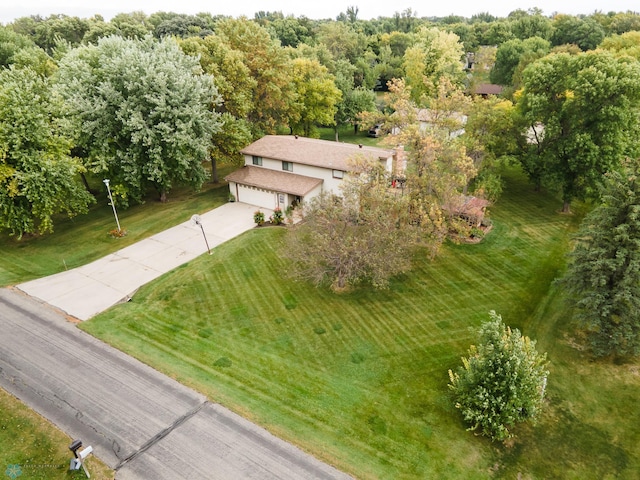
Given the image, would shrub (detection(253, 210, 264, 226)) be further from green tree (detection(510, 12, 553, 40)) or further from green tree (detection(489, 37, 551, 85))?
green tree (detection(510, 12, 553, 40))

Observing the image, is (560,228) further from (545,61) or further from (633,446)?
(633,446)

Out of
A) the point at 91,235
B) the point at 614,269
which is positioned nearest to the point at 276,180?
the point at 91,235

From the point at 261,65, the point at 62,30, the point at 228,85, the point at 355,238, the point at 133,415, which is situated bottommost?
the point at 133,415

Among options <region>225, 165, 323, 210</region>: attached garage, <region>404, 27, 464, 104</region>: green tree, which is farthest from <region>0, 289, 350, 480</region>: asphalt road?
<region>404, 27, 464, 104</region>: green tree

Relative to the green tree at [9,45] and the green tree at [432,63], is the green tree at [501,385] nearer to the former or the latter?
the green tree at [432,63]

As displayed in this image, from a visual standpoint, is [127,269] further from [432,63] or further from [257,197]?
[432,63]

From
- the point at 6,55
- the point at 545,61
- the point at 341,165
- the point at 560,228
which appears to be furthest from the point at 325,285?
the point at 6,55

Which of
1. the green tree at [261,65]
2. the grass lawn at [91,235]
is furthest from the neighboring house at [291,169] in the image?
the green tree at [261,65]
